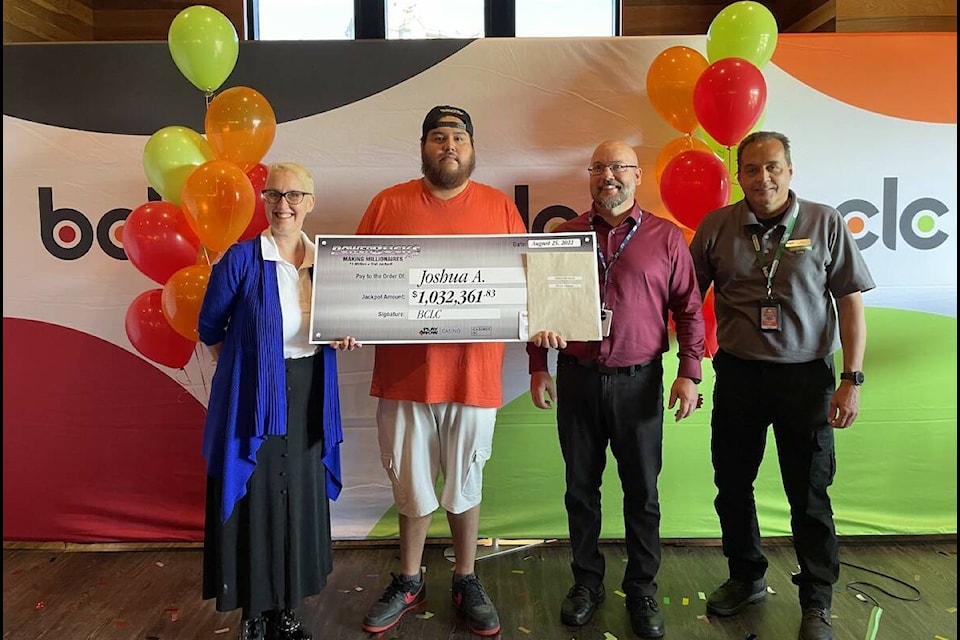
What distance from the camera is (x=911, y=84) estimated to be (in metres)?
2.80

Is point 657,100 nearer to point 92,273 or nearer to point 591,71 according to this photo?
point 591,71

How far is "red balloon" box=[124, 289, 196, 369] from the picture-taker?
247 cm

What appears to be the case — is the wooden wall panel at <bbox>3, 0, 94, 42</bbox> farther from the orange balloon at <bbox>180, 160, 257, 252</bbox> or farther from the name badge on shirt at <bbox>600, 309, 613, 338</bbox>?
the name badge on shirt at <bbox>600, 309, 613, 338</bbox>

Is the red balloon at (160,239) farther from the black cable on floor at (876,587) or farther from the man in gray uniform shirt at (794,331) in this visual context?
the black cable on floor at (876,587)

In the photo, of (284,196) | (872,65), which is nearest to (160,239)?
(284,196)

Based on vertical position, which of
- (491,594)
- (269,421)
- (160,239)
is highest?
(160,239)

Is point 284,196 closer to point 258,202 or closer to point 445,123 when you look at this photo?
point 258,202

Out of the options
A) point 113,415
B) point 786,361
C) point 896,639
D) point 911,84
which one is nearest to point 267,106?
point 113,415

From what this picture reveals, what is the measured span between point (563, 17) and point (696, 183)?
2093 mm

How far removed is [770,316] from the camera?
7.07 feet

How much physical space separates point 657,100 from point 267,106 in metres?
1.45

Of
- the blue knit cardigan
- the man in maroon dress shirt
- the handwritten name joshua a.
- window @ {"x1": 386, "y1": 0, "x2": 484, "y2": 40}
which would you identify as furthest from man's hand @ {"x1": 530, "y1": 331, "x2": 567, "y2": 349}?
window @ {"x1": 386, "y1": 0, "x2": 484, "y2": 40}

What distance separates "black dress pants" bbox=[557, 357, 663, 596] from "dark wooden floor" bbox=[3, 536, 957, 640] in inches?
9.7

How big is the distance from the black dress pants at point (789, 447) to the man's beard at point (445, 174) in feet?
3.48
